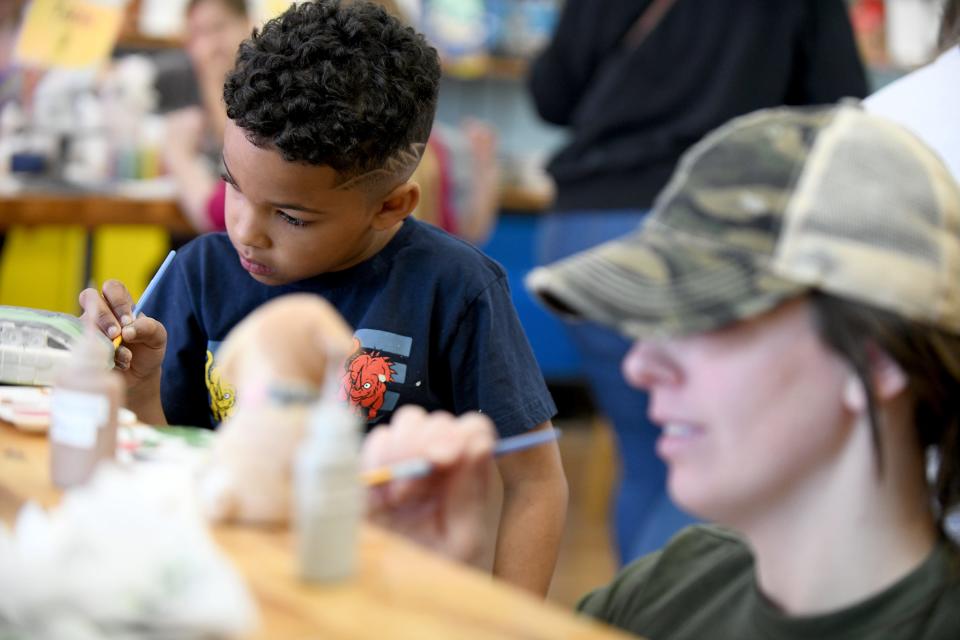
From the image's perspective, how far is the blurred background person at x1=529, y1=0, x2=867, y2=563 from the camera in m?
2.51

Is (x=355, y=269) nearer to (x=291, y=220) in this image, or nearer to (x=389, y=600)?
(x=291, y=220)

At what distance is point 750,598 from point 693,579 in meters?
0.08

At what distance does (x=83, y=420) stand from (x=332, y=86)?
534 millimetres

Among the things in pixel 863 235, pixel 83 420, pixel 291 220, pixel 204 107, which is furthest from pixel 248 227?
pixel 204 107

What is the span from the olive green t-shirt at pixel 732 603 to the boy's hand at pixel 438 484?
7.7 inches

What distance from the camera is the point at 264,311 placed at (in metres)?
0.89

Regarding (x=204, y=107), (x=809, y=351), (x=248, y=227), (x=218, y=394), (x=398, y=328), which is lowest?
(x=204, y=107)

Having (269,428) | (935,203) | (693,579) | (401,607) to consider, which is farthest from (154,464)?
(935,203)

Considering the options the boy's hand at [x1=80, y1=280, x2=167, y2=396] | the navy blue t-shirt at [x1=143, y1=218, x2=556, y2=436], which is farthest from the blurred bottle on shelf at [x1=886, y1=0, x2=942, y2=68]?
the boy's hand at [x1=80, y1=280, x2=167, y2=396]

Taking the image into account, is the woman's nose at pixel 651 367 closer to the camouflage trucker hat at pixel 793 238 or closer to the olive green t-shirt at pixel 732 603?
the camouflage trucker hat at pixel 793 238

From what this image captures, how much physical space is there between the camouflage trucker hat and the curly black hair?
0.51m

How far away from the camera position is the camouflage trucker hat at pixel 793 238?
0.83 meters

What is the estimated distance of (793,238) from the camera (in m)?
0.84

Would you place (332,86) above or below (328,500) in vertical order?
above
